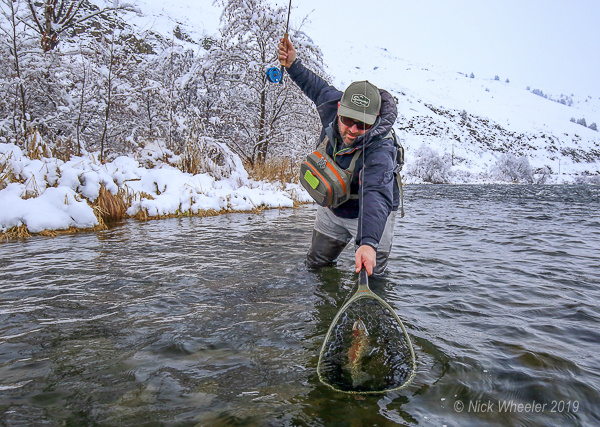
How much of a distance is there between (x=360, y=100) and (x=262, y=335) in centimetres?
242

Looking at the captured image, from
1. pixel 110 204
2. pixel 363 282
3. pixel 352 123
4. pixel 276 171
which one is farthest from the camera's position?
pixel 276 171

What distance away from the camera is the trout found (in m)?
2.60

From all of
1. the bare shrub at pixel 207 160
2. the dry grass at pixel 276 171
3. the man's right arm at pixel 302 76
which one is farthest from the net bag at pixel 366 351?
the dry grass at pixel 276 171

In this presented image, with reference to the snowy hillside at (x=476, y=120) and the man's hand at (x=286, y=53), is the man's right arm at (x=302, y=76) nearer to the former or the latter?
the man's hand at (x=286, y=53)

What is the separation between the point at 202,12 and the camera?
92.6 m

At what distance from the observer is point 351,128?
385 centimetres

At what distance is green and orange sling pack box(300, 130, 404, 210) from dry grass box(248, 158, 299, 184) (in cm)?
998

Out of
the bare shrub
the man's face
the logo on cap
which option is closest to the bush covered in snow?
the bare shrub

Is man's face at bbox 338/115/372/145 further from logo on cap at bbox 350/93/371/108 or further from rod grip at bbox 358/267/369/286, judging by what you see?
rod grip at bbox 358/267/369/286

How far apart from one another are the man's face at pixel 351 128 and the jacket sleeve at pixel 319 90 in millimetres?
863

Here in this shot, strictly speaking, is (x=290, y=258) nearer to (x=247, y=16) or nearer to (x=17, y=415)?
(x=17, y=415)

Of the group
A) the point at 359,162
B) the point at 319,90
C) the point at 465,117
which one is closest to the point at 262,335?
the point at 359,162

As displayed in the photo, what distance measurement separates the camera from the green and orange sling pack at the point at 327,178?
13.3 ft

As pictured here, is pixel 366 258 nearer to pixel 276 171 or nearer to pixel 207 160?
pixel 207 160
